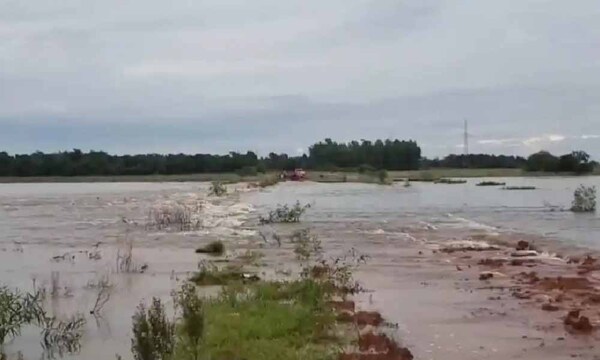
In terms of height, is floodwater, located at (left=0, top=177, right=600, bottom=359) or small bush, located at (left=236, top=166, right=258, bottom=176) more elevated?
small bush, located at (left=236, top=166, right=258, bottom=176)

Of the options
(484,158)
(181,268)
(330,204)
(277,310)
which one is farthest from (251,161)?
(277,310)

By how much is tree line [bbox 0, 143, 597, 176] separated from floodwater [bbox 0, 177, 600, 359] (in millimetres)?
77484

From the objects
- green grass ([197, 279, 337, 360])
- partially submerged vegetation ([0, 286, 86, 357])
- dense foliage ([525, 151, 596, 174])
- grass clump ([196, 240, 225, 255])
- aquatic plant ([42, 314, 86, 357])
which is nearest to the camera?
green grass ([197, 279, 337, 360])

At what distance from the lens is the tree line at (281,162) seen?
147250 mm

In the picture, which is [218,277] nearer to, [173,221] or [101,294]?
[101,294]

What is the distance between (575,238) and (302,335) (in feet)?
92.5

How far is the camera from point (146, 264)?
2812cm

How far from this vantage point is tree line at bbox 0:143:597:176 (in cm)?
14725

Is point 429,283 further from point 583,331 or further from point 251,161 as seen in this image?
point 251,161

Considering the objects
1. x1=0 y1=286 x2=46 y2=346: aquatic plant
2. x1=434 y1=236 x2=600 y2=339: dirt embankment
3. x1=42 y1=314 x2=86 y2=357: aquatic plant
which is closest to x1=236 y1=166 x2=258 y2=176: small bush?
x1=434 y1=236 x2=600 y2=339: dirt embankment

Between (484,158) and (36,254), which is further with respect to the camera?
(484,158)

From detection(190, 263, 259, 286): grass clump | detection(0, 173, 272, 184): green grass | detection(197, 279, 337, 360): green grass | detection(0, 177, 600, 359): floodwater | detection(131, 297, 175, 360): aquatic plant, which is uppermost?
detection(0, 173, 272, 184): green grass

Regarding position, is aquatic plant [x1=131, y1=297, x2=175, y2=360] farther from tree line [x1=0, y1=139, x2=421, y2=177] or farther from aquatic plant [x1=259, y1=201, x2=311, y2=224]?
tree line [x1=0, y1=139, x2=421, y2=177]

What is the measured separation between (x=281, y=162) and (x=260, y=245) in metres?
150
